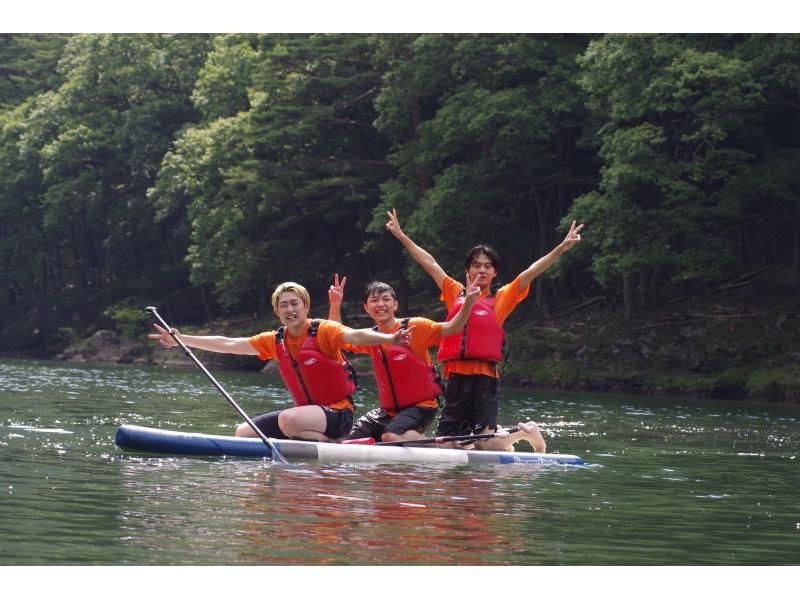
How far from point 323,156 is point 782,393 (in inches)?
740

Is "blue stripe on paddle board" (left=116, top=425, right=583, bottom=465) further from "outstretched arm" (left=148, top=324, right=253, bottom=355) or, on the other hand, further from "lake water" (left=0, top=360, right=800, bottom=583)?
"outstretched arm" (left=148, top=324, right=253, bottom=355)

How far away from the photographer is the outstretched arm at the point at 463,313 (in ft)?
34.6

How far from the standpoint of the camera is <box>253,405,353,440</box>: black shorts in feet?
38.4

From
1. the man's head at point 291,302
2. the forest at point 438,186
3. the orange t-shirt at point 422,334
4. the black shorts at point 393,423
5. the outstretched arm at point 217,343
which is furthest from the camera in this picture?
the forest at point 438,186

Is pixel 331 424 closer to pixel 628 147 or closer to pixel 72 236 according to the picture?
pixel 628 147

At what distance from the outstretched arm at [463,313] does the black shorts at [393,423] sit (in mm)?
1071

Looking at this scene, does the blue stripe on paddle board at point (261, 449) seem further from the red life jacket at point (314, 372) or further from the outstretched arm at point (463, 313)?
the outstretched arm at point (463, 313)

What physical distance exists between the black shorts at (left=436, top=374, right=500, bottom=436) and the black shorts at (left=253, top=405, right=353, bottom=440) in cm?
91

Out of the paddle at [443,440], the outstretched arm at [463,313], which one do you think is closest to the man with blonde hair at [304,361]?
the paddle at [443,440]

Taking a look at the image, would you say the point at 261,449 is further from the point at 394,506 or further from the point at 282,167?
the point at 282,167

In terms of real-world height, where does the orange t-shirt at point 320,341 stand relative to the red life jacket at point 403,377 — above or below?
above

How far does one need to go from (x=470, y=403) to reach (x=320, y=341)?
1.60 m

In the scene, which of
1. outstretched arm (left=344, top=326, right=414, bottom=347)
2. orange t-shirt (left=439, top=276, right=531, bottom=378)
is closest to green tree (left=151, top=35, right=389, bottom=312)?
orange t-shirt (left=439, top=276, right=531, bottom=378)

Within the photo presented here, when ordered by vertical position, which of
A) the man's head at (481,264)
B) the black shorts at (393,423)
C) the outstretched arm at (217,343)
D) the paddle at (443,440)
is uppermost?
the man's head at (481,264)
